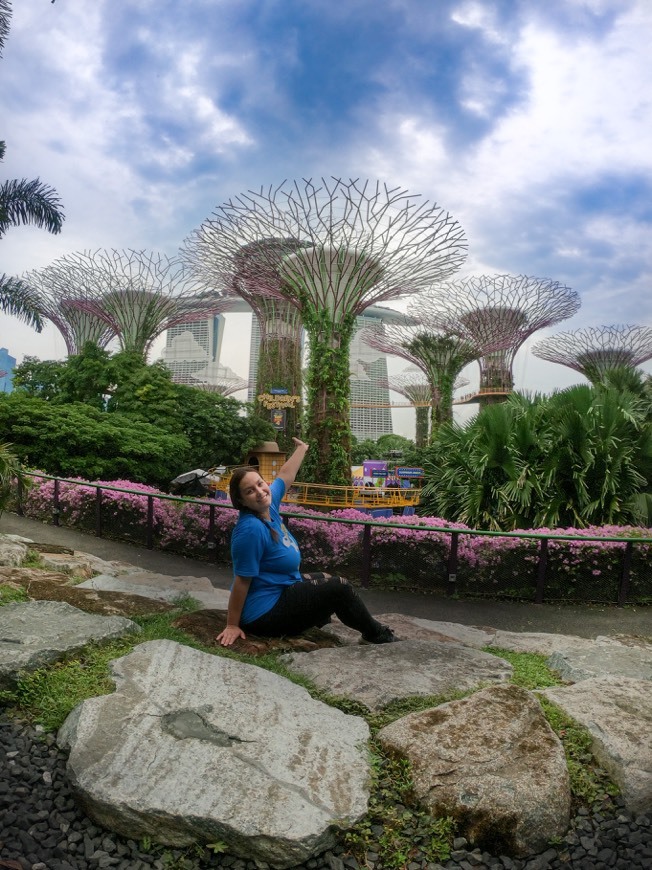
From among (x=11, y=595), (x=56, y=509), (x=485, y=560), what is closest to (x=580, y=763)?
(x=11, y=595)

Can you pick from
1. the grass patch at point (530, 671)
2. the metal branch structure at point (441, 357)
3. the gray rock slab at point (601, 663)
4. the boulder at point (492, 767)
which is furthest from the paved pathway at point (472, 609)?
the metal branch structure at point (441, 357)

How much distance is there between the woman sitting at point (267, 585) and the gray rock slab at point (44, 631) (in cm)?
62

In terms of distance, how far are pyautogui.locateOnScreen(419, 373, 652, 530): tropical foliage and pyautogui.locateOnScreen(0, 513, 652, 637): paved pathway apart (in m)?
2.67

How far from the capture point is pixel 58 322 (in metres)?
31.5

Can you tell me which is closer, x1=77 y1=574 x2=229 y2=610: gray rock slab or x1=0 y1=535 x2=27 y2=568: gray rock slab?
x1=77 y1=574 x2=229 y2=610: gray rock slab

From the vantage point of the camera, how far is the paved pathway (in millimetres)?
6477

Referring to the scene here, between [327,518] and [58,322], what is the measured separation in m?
27.9

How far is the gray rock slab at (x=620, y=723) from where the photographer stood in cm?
252

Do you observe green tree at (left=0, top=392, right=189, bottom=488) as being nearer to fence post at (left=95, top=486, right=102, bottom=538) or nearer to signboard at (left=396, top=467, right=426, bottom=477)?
fence post at (left=95, top=486, right=102, bottom=538)

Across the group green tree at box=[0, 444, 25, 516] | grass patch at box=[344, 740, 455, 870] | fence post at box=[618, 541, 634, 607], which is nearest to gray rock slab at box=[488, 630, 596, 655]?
grass patch at box=[344, 740, 455, 870]

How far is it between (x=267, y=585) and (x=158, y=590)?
6.89 feet

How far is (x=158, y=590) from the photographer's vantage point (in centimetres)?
536

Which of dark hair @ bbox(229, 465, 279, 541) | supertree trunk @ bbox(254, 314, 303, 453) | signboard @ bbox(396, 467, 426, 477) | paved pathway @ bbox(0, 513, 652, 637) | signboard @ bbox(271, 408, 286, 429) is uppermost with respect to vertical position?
supertree trunk @ bbox(254, 314, 303, 453)

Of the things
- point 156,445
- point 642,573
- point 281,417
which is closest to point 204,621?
point 642,573
